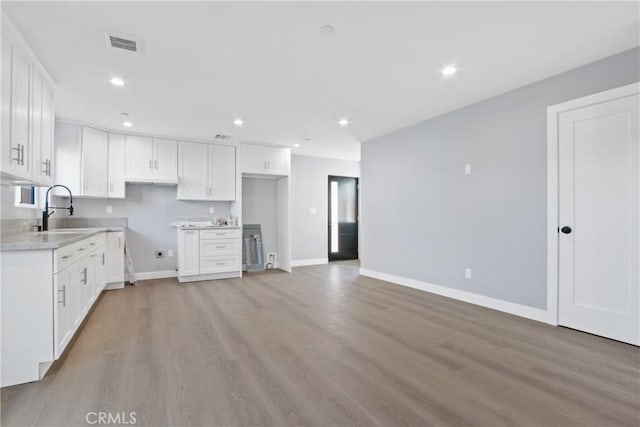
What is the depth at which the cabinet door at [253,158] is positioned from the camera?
567 centimetres

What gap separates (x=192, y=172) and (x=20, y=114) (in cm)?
298

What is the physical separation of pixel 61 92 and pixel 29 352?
279cm

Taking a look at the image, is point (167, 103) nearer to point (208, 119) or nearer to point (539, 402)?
point (208, 119)

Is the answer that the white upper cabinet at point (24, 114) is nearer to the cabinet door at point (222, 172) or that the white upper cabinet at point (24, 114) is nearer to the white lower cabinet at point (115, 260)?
the white lower cabinet at point (115, 260)

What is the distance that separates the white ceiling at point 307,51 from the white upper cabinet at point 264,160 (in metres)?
1.59

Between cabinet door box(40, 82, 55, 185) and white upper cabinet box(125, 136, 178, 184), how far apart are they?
187 cm

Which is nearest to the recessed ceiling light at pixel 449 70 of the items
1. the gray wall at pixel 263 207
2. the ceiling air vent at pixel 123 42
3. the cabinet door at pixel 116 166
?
the ceiling air vent at pixel 123 42

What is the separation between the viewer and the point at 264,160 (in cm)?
583

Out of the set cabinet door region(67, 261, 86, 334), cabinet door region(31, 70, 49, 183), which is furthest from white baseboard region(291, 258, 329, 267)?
cabinet door region(31, 70, 49, 183)

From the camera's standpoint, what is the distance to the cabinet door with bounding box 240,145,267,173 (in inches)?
223

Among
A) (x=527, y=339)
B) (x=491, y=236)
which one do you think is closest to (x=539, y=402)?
(x=527, y=339)

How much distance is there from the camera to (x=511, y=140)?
3395mm

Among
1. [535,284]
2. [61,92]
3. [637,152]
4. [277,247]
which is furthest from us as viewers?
[277,247]

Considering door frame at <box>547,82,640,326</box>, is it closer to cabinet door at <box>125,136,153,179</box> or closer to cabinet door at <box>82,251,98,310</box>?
cabinet door at <box>82,251,98,310</box>
